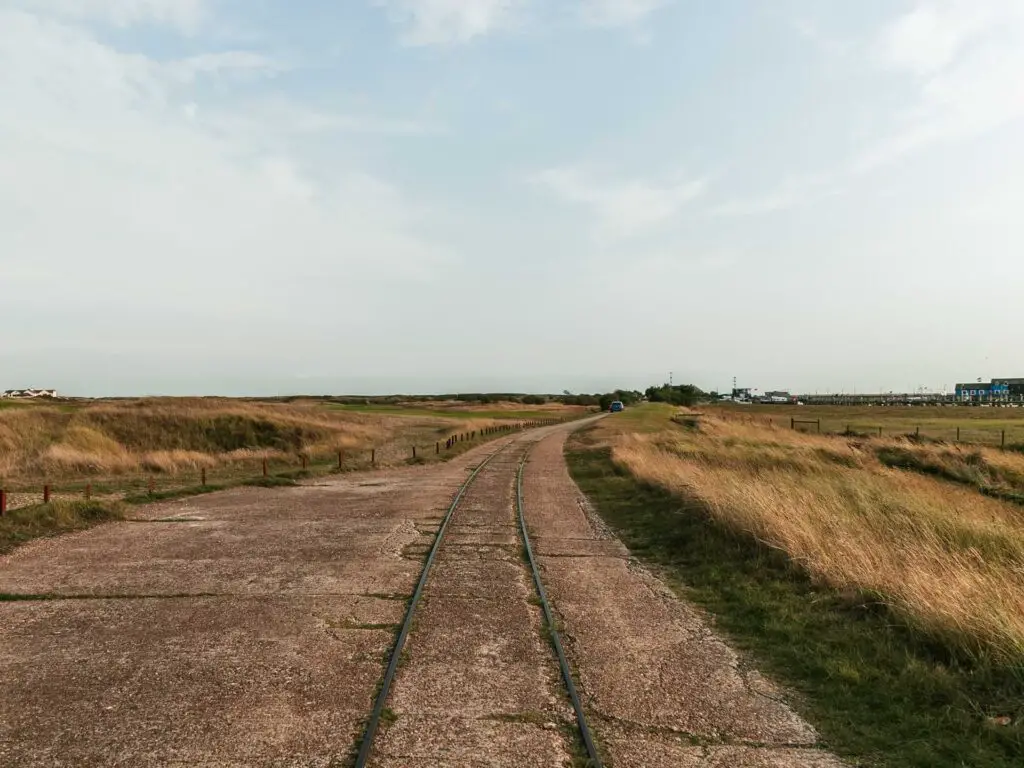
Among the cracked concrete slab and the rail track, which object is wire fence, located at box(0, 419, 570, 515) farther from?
A: the cracked concrete slab

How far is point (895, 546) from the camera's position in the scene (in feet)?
35.3

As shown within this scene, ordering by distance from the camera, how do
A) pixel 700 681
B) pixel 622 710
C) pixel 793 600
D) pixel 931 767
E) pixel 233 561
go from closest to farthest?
1. pixel 931 767
2. pixel 622 710
3. pixel 700 681
4. pixel 793 600
5. pixel 233 561

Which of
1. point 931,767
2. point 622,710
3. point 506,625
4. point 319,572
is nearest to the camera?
point 931,767

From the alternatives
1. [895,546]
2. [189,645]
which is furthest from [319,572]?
[895,546]

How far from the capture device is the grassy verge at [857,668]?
5195 mm

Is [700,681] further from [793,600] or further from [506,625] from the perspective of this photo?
[793,600]

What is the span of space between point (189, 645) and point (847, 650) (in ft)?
22.5

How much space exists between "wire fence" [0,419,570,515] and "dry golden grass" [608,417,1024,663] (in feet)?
42.8

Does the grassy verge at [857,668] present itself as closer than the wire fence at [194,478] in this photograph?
Yes

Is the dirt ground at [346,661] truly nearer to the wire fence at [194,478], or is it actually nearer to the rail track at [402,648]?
the rail track at [402,648]

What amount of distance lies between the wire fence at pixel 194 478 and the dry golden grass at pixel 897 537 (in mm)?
13033

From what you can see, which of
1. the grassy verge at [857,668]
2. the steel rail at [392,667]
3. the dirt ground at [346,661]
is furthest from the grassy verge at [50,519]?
the grassy verge at [857,668]

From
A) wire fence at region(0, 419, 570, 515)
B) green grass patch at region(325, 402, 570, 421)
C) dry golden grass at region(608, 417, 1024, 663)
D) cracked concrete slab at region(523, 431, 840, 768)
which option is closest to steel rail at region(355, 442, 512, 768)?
cracked concrete slab at region(523, 431, 840, 768)

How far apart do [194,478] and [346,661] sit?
63.5 ft
